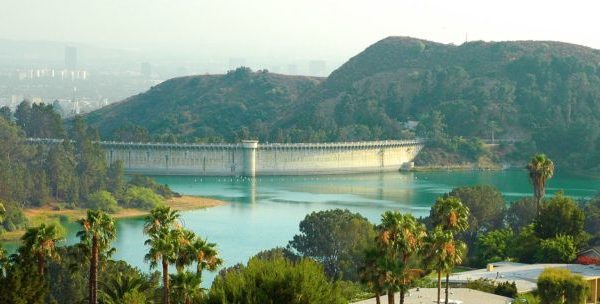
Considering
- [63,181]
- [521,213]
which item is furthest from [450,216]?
[63,181]

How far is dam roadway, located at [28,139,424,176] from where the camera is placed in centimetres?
16225

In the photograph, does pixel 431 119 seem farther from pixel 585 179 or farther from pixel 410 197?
pixel 410 197

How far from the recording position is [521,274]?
53938 millimetres

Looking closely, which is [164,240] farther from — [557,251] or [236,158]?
[236,158]

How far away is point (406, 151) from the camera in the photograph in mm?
176125

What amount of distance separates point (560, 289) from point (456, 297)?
435 centimetres

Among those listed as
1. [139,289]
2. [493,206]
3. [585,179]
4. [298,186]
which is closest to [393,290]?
[139,289]

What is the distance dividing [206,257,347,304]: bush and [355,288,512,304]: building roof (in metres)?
10.0

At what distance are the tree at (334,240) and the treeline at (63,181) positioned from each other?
32.3 meters

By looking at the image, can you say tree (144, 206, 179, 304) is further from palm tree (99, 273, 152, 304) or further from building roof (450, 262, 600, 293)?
building roof (450, 262, 600, 293)

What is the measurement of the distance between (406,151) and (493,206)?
92.1 m

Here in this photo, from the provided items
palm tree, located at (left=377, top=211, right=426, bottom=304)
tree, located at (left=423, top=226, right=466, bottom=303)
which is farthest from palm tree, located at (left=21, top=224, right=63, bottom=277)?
tree, located at (left=423, top=226, right=466, bottom=303)

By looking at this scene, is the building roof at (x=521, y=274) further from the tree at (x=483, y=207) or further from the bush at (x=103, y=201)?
the bush at (x=103, y=201)

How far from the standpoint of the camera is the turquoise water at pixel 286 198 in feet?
293
